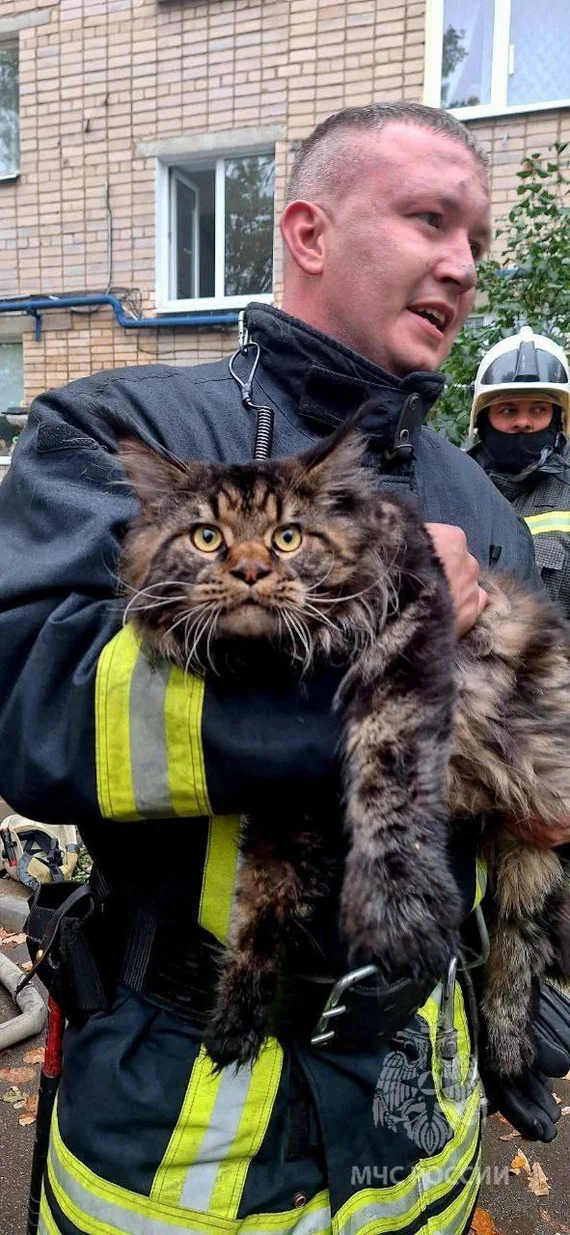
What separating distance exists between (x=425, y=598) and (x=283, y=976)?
2.41 ft

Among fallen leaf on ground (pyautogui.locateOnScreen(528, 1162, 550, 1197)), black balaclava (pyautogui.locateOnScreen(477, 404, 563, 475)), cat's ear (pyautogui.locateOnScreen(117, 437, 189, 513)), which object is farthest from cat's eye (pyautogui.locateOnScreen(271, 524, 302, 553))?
black balaclava (pyautogui.locateOnScreen(477, 404, 563, 475))

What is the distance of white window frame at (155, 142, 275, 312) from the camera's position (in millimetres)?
8625

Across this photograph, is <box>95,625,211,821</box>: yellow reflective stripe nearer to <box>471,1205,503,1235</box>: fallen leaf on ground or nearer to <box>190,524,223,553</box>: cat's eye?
<box>190,524,223,553</box>: cat's eye

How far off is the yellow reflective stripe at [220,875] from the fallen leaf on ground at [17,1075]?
272cm

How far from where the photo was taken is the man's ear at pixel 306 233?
6.18ft

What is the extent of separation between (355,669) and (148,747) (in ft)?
1.32

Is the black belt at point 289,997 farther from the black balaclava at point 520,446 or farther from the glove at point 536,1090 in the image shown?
the black balaclava at point 520,446

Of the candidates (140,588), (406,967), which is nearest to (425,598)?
(140,588)

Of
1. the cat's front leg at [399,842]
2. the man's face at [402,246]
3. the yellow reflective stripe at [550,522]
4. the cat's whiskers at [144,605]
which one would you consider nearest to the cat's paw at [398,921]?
the cat's front leg at [399,842]

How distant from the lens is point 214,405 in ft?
5.68

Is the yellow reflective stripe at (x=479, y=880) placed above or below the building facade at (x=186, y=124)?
below

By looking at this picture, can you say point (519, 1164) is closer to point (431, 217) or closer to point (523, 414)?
point (431, 217)

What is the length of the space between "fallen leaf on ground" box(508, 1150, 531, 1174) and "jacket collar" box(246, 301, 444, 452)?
9.65ft

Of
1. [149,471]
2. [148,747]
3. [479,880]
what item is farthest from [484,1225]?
[149,471]
